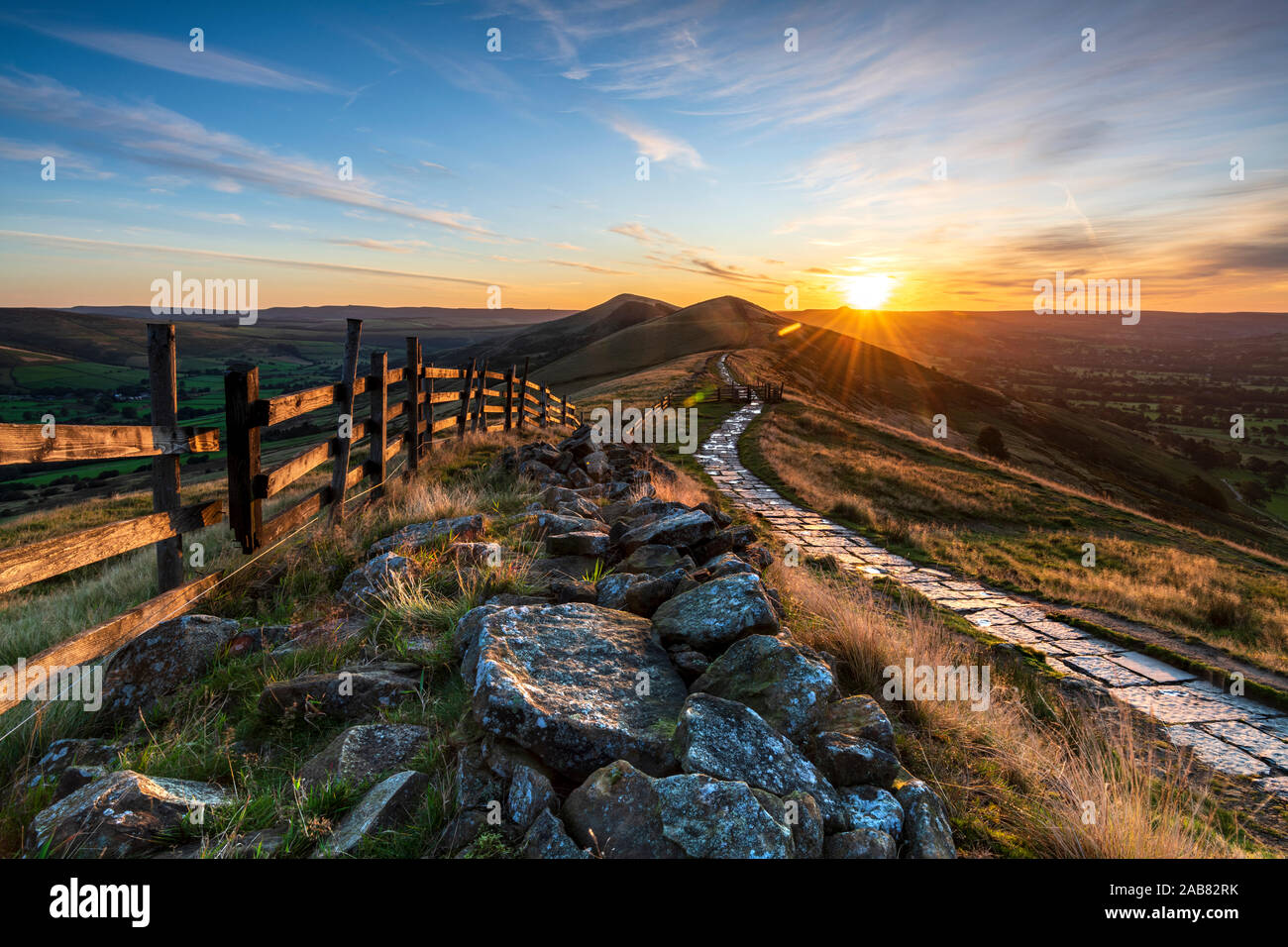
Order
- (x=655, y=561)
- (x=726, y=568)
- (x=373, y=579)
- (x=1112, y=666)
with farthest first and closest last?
1. (x=1112, y=666)
2. (x=655, y=561)
3. (x=373, y=579)
4. (x=726, y=568)

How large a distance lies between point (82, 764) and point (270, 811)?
1.32 m

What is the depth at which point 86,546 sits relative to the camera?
3.69 meters

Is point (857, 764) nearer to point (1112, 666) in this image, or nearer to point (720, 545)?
point (720, 545)

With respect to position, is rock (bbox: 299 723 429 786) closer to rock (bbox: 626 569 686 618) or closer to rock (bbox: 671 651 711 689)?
rock (bbox: 671 651 711 689)

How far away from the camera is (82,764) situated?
3.13 metres

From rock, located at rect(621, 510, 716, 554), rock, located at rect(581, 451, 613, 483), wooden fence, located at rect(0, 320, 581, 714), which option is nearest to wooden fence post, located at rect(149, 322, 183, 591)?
wooden fence, located at rect(0, 320, 581, 714)

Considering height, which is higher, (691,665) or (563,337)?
(563,337)

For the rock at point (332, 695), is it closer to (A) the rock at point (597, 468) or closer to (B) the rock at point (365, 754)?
(B) the rock at point (365, 754)

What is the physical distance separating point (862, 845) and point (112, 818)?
9.45ft

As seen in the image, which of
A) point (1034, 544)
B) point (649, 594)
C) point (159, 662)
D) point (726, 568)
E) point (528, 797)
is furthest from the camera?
point (1034, 544)

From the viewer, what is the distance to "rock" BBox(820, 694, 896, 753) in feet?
10.2

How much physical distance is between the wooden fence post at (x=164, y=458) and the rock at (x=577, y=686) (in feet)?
9.45
